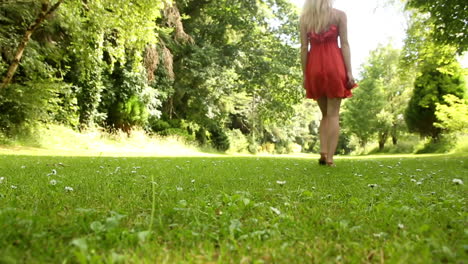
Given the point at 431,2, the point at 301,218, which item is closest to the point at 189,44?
the point at 431,2

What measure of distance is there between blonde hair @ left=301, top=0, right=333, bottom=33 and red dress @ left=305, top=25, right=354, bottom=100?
0.10 meters

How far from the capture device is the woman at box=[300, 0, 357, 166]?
4754mm

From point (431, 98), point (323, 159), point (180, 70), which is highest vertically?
point (180, 70)

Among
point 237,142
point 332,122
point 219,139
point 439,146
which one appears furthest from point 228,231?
point 237,142

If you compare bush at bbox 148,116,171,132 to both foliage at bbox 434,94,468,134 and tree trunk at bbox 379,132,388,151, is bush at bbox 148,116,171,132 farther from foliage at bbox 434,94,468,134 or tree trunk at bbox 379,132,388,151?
tree trunk at bbox 379,132,388,151

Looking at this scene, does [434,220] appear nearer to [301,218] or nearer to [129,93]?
[301,218]

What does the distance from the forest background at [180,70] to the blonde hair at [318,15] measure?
322cm

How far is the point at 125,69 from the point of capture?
1603 cm

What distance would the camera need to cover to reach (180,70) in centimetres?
1891

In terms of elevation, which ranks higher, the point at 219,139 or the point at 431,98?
the point at 431,98

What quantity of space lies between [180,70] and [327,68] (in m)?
15.1

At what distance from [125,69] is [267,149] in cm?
1752

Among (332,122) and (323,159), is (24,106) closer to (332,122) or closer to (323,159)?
(323,159)

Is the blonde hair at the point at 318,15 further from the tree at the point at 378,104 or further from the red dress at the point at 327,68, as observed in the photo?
the tree at the point at 378,104
